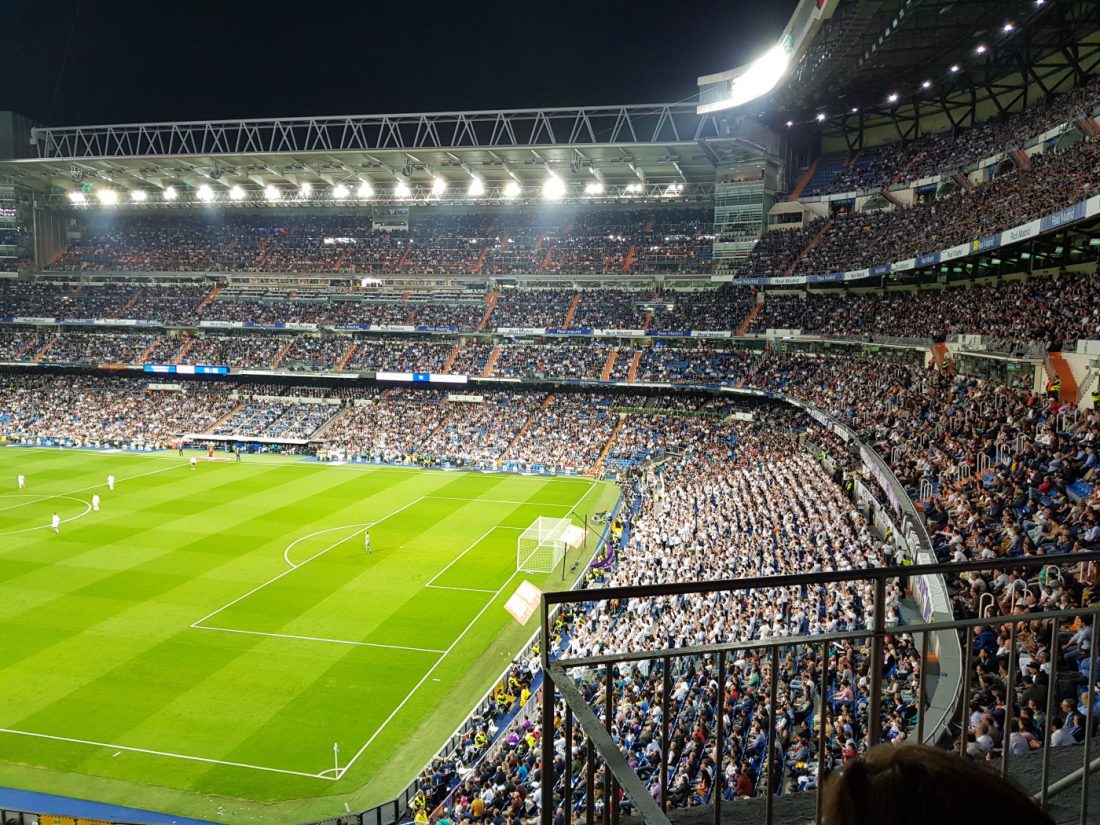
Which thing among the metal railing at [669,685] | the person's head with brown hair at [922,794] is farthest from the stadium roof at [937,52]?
the person's head with brown hair at [922,794]

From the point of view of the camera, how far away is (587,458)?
47.8 metres

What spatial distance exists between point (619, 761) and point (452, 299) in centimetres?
6349

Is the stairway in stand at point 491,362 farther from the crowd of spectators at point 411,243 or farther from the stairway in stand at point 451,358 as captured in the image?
the crowd of spectators at point 411,243

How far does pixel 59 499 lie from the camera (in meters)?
37.8

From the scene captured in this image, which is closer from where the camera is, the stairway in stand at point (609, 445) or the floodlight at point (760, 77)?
the floodlight at point (760, 77)

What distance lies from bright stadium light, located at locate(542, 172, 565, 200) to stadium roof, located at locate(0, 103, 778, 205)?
0.48 m

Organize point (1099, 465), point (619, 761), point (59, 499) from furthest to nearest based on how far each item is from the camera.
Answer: point (59, 499) < point (1099, 465) < point (619, 761)

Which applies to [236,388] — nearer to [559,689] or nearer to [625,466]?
[625,466]

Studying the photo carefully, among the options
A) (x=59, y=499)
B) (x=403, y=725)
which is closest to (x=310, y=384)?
(x=59, y=499)

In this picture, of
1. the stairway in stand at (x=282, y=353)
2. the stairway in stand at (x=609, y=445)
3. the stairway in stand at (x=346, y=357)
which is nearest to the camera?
the stairway in stand at (x=609, y=445)

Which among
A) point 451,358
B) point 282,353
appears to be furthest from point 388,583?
point 282,353

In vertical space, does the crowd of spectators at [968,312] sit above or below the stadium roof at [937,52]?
below

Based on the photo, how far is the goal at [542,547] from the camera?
27703 mm

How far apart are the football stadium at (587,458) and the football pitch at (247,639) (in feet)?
0.45
